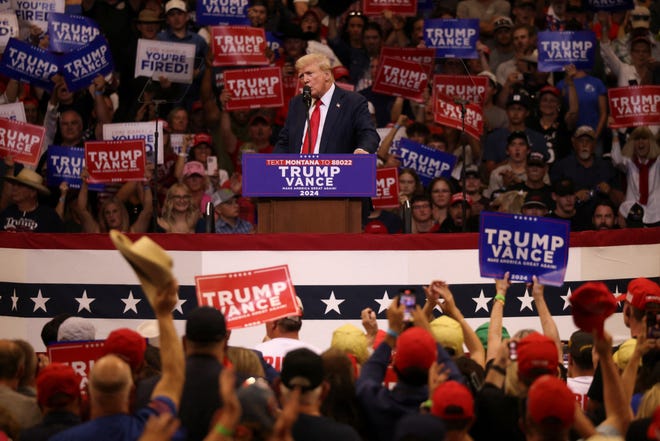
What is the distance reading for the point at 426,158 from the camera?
12.7 m

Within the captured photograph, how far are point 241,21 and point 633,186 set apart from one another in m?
4.31

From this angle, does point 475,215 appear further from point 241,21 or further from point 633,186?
point 241,21

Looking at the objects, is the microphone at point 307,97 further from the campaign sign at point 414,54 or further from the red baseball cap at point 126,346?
the campaign sign at point 414,54

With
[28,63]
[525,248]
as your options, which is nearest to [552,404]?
[525,248]

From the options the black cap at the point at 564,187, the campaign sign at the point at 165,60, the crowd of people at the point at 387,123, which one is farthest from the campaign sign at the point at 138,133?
the black cap at the point at 564,187

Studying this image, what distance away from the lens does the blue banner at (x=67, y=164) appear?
478 inches

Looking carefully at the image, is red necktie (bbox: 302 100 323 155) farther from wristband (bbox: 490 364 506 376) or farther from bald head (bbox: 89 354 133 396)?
bald head (bbox: 89 354 133 396)

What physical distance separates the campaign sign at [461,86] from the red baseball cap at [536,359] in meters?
8.00

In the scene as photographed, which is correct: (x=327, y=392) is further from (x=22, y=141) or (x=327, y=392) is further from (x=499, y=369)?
(x=22, y=141)

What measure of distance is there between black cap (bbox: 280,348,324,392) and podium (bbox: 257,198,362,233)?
4434mm

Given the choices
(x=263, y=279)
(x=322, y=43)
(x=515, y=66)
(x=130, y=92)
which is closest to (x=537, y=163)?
(x=515, y=66)

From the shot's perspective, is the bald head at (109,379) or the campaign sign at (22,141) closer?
the bald head at (109,379)

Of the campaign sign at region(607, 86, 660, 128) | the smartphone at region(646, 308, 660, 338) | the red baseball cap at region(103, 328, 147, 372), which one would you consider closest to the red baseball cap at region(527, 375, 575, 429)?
the smartphone at region(646, 308, 660, 338)

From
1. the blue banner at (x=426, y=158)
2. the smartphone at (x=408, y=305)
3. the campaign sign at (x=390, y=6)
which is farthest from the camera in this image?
the campaign sign at (x=390, y=6)
